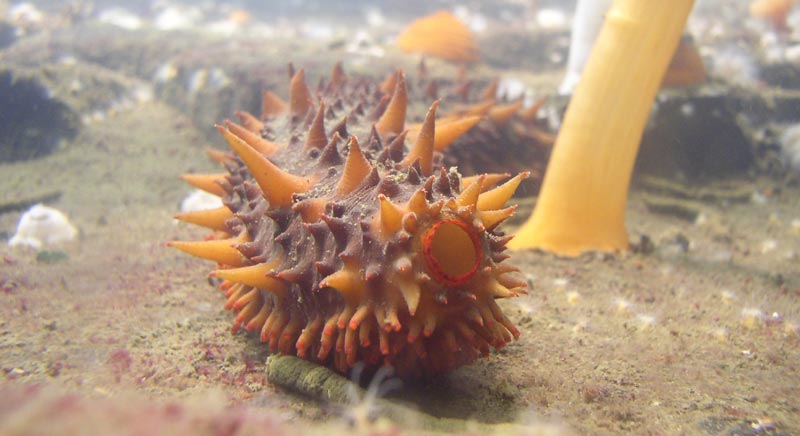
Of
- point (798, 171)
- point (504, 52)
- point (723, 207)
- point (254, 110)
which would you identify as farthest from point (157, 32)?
point (798, 171)

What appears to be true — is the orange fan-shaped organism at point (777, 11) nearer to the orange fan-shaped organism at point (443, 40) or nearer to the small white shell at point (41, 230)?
the orange fan-shaped organism at point (443, 40)

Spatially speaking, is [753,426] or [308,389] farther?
[308,389]

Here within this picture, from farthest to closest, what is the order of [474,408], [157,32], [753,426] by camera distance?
1. [157,32]
2. [474,408]
3. [753,426]

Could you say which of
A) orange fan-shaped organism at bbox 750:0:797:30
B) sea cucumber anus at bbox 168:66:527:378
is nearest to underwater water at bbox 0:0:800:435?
sea cucumber anus at bbox 168:66:527:378

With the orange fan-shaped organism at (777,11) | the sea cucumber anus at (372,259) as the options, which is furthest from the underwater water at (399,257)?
the orange fan-shaped organism at (777,11)

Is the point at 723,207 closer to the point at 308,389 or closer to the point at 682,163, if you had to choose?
the point at 682,163

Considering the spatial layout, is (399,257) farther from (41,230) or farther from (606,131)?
(41,230)
